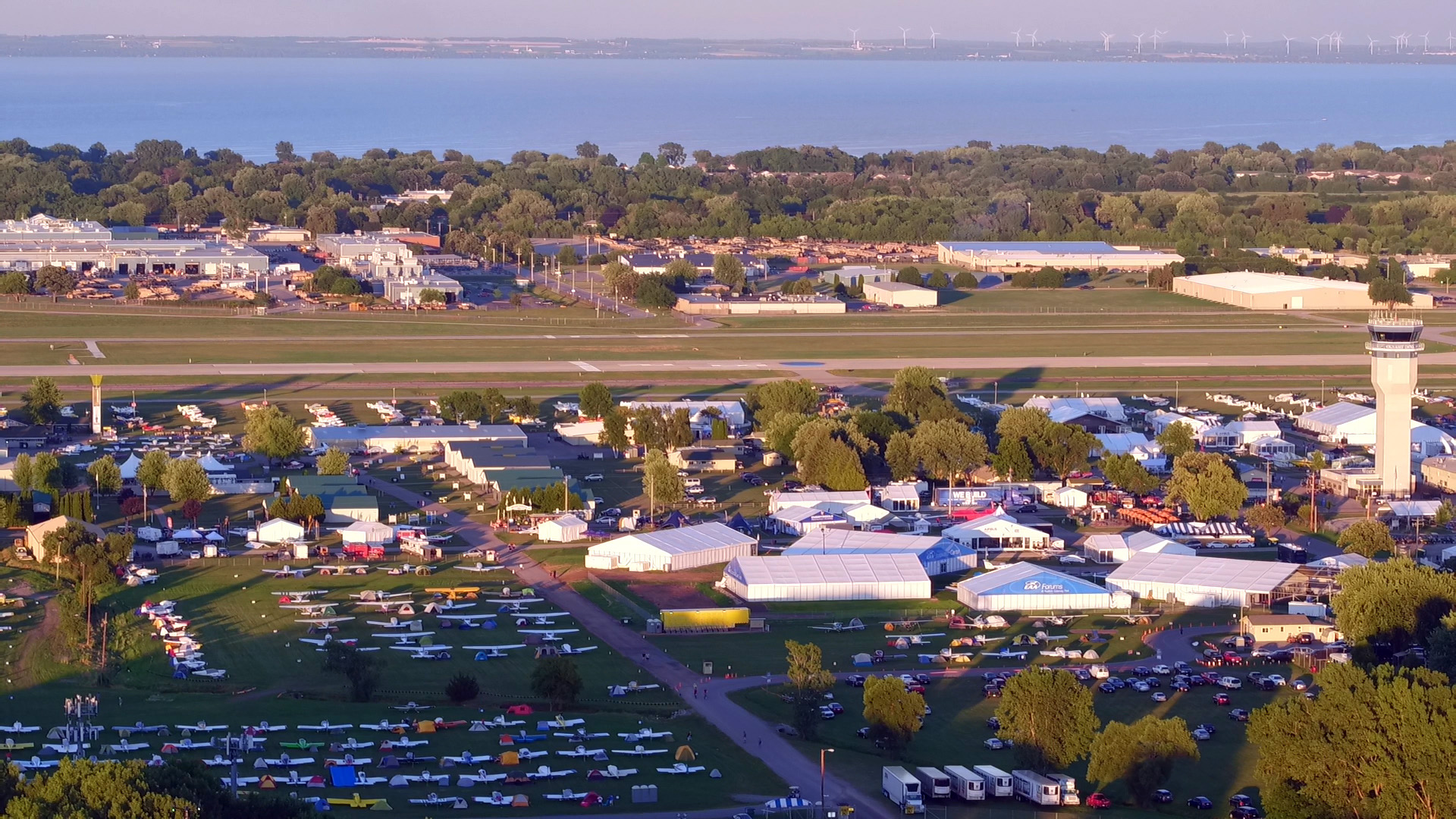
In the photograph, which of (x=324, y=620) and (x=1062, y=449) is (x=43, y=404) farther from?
(x=1062, y=449)

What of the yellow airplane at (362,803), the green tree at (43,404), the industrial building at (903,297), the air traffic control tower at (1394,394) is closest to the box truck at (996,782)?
the yellow airplane at (362,803)

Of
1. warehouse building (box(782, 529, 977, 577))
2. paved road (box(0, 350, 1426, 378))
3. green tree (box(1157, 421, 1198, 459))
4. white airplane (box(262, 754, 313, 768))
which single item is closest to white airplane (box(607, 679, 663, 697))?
white airplane (box(262, 754, 313, 768))

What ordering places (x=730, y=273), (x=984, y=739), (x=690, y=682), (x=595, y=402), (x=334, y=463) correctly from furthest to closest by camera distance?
(x=730, y=273) < (x=595, y=402) < (x=334, y=463) < (x=690, y=682) < (x=984, y=739)

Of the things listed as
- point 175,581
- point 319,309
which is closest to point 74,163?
point 319,309

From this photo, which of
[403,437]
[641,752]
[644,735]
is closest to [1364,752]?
[641,752]

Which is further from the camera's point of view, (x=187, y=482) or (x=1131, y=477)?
(x=1131, y=477)
